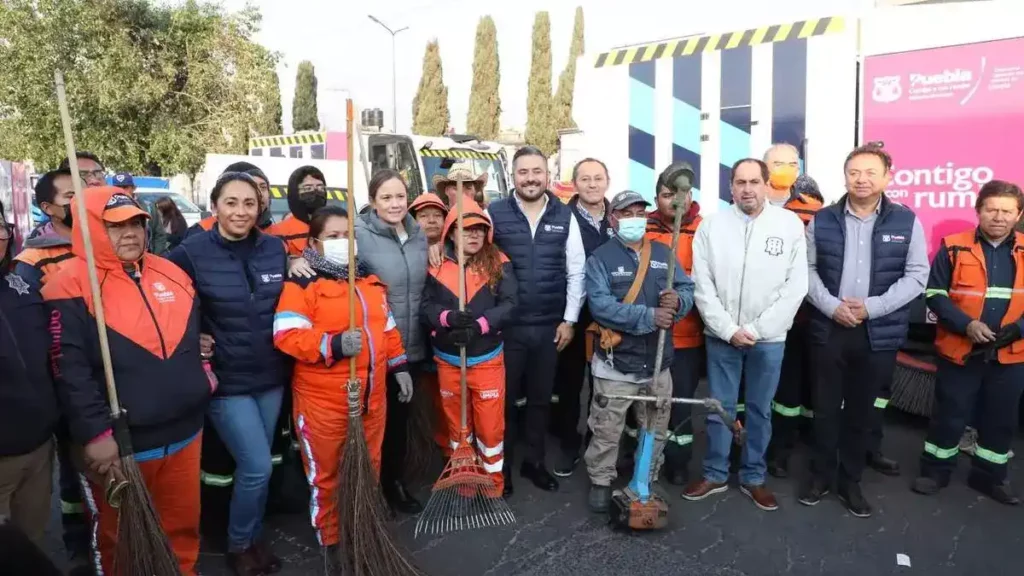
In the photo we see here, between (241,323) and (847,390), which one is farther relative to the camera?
(847,390)

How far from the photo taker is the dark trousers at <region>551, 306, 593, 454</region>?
4.60 metres

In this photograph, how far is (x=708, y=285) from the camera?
3.95 m

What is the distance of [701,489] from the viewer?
4102mm

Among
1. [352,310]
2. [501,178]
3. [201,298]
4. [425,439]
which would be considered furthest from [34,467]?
[501,178]

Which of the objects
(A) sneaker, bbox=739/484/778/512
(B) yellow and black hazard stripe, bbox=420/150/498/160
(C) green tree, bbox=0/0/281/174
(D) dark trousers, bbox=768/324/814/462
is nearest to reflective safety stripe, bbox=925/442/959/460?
(D) dark trousers, bbox=768/324/814/462

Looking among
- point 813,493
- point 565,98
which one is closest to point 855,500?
point 813,493

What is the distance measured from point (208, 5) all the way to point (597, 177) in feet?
49.4

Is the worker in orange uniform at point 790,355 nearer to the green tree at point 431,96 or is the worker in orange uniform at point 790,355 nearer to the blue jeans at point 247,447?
the blue jeans at point 247,447

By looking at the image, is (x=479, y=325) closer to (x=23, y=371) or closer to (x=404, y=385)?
(x=404, y=385)

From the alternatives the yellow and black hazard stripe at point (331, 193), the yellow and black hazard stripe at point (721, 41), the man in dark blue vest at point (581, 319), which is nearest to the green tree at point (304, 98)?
the yellow and black hazard stripe at point (331, 193)

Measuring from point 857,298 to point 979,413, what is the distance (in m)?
1.18

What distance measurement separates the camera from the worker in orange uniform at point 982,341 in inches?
155

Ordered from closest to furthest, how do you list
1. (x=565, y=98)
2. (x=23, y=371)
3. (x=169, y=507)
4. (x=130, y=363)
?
(x=23, y=371), (x=130, y=363), (x=169, y=507), (x=565, y=98)

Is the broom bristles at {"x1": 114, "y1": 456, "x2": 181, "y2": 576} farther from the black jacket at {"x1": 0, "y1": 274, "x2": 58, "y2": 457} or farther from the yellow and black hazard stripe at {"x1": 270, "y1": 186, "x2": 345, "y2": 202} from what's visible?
the yellow and black hazard stripe at {"x1": 270, "y1": 186, "x2": 345, "y2": 202}
